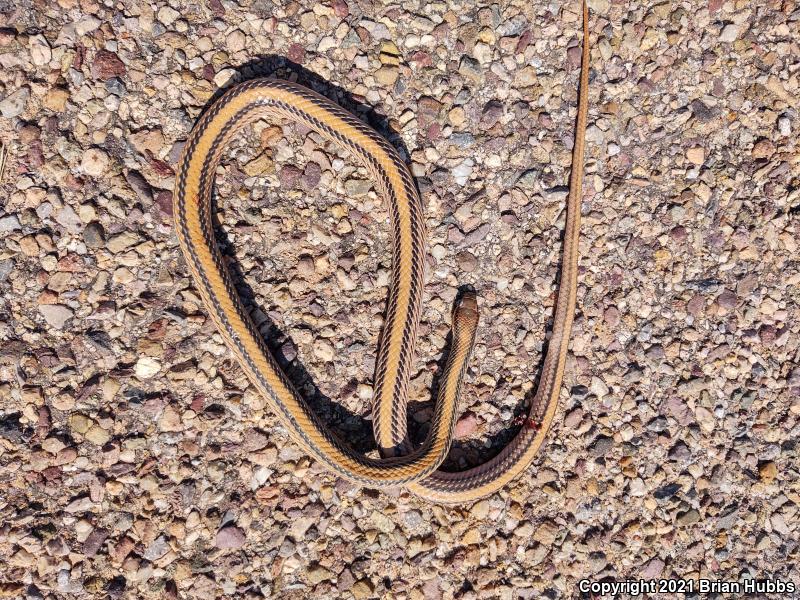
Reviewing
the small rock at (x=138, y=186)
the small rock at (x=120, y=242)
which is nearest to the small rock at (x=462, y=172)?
the small rock at (x=138, y=186)

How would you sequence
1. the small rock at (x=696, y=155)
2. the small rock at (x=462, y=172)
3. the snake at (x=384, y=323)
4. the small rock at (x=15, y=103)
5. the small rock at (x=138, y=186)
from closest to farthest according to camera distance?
the snake at (x=384, y=323) → the small rock at (x=15, y=103) → the small rock at (x=138, y=186) → the small rock at (x=462, y=172) → the small rock at (x=696, y=155)

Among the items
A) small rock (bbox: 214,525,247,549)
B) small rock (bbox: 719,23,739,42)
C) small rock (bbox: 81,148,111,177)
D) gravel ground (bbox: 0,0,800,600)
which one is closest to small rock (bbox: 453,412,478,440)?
gravel ground (bbox: 0,0,800,600)

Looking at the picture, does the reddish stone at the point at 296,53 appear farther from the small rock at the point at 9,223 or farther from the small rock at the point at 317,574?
the small rock at the point at 317,574

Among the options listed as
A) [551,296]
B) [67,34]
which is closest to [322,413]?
[551,296]

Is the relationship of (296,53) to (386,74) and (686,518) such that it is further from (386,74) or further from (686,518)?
(686,518)

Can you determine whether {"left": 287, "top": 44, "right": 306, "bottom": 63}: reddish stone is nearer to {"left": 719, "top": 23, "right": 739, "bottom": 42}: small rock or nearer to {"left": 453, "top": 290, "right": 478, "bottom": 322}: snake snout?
{"left": 453, "top": 290, "right": 478, "bottom": 322}: snake snout
